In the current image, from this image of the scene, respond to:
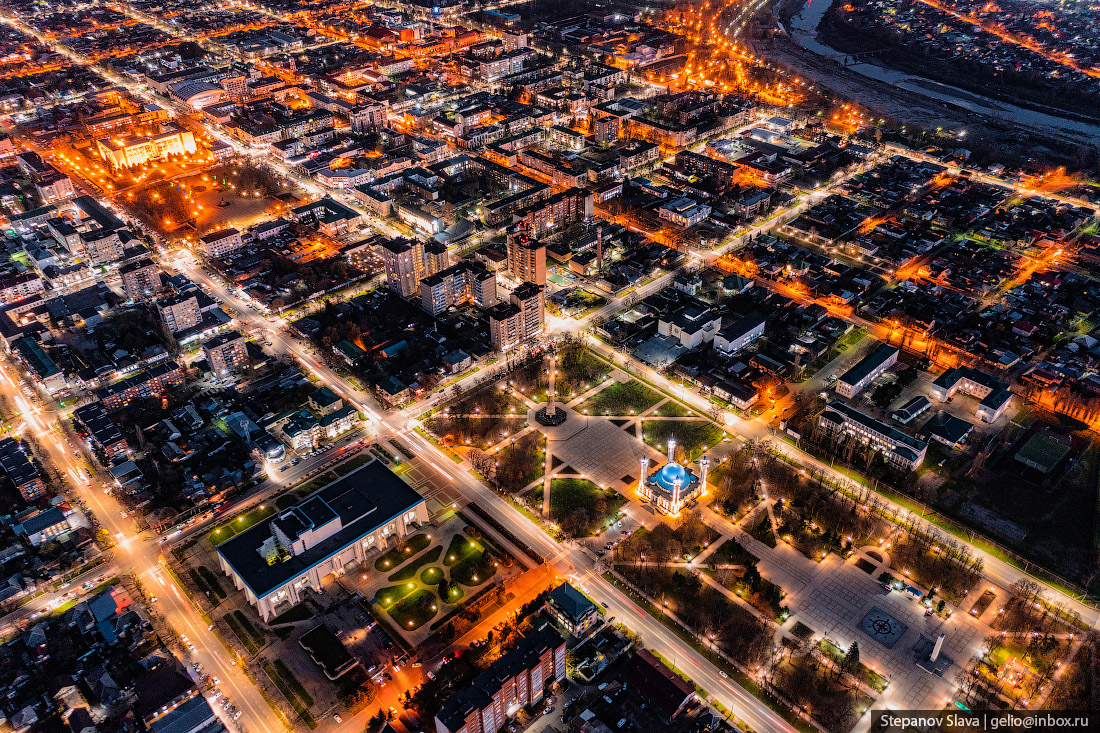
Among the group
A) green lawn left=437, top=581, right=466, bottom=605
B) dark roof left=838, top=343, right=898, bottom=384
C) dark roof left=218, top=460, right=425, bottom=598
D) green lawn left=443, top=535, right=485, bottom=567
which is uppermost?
dark roof left=838, top=343, right=898, bottom=384

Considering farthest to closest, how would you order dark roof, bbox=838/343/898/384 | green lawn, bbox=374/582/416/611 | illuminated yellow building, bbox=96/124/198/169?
illuminated yellow building, bbox=96/124/198/169, dark roof, bbox=838/343/898/384, green lawn, bbox=374/582/416/611

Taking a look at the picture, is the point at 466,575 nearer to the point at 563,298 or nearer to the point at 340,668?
the point at 340,668

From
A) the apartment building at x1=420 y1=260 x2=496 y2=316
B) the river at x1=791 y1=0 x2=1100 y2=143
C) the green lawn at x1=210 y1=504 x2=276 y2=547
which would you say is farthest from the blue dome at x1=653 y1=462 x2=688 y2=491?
the river at x1=791 y1=0 x2=1100 y2=143

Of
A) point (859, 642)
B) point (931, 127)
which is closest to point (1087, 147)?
point (931, 127)

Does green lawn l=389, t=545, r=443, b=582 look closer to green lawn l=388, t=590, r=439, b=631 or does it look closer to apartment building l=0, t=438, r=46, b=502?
green lawn l=388, t=590, r=439, b=631

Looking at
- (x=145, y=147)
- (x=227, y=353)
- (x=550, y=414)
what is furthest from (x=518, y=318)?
(x=145, y=147)

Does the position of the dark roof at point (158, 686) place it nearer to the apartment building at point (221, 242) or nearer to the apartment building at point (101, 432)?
the apartment building at point (101, 432)

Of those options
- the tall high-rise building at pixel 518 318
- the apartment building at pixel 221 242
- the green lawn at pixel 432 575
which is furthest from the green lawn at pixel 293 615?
the apartment building at pixel 221 242
